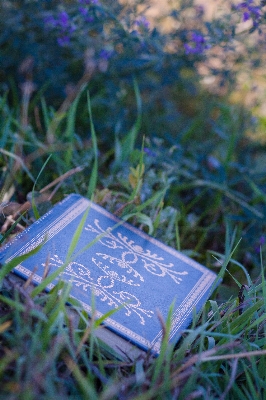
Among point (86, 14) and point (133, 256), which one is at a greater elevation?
point (86, 14)

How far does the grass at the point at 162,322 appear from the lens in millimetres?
869

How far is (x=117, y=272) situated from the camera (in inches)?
45.2

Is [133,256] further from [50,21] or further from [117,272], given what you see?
[50,21]

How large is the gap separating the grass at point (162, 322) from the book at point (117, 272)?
0.04 metres

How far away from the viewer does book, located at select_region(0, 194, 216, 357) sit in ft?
3.30

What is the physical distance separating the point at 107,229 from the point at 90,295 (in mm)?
269

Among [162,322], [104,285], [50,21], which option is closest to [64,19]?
[50,21]

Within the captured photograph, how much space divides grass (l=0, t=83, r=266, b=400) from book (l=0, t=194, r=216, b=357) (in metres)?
0.04

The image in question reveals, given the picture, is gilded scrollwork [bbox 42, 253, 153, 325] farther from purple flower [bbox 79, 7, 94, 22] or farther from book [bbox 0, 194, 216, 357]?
purple flower [bbox 79, 7, 94, 22]

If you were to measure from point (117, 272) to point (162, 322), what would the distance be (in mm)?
290

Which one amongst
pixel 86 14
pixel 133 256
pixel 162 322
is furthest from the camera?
Answer: pixel 86 14

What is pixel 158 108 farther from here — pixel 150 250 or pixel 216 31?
pixel 150 250

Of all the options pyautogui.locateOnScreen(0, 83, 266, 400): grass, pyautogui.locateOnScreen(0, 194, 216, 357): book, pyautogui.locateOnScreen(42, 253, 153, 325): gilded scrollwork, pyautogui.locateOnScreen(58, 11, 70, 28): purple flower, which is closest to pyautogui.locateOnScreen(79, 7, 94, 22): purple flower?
pyautogui.locateOnScreen(58, 11, 70, 28): purple flower

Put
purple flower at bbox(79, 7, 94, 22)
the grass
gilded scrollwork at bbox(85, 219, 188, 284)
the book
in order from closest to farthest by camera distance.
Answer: the grass → the book → gilded scrollwork at bbox(85, 219, 188, 284) → purple flower at bbox(79, 7, 94, 22)
